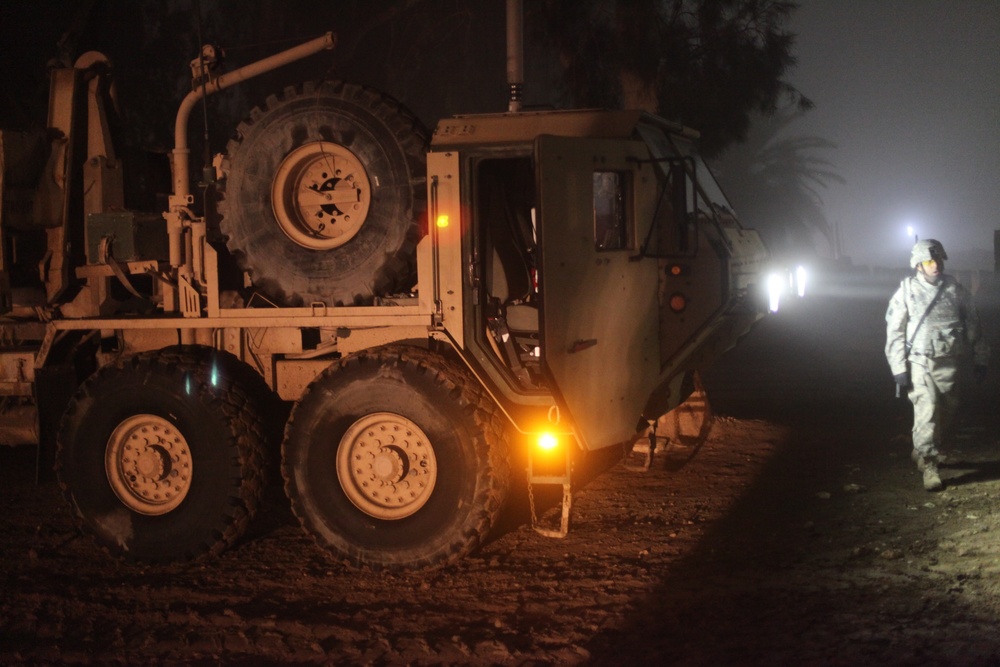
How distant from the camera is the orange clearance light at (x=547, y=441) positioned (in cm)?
682

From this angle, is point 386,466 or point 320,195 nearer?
point 386,466

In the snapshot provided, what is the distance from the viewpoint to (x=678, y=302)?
7.20 m

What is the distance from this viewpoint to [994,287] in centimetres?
3391

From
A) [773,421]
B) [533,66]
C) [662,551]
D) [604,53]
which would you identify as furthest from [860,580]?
[533,66]

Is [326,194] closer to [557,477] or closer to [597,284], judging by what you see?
[597,284]

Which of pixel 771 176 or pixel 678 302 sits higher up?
pixel 771 176

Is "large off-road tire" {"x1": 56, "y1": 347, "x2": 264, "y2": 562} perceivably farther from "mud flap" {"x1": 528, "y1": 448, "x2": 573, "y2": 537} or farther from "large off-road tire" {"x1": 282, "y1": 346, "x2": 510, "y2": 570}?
"mud flap" {"x1": 528, "y1": 448, "x2": 573, "y2": 537}

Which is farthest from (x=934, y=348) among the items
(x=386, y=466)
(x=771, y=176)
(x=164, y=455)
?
(x=771, y=176)

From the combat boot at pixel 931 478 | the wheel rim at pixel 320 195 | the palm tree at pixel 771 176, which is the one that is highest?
the palm tree at pixel 771 176

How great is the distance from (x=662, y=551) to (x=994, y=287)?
3061cm

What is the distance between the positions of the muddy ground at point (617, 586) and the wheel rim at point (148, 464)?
0.45 metres

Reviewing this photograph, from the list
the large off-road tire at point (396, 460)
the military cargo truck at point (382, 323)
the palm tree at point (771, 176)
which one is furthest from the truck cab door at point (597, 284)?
the palm tree at point (771, 176)

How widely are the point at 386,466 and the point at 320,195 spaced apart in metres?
1.85

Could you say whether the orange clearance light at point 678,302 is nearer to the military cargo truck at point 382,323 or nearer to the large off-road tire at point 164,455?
the military cargo truck at point 382,323
